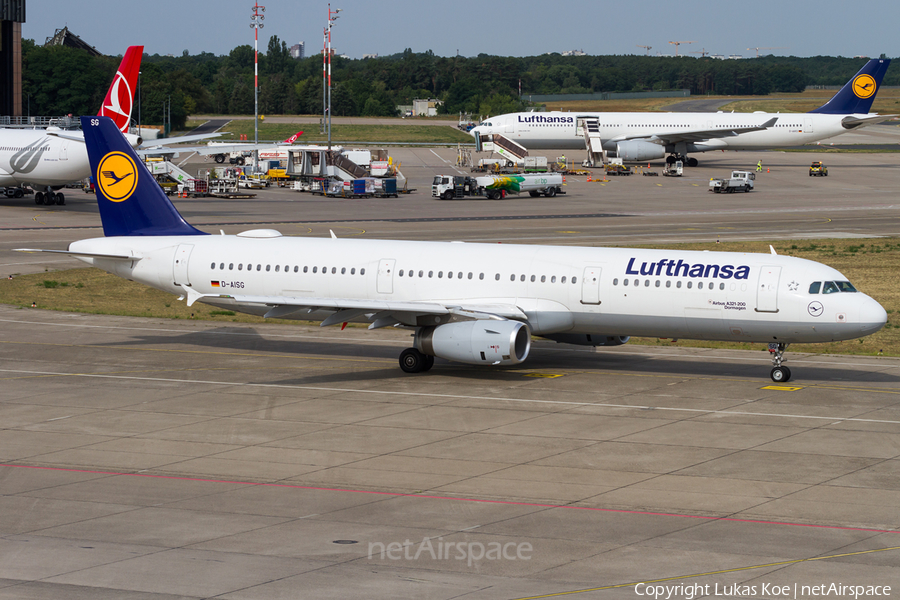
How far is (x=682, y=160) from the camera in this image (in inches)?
5094

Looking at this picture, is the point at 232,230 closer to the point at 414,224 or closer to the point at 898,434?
the point at 414,224

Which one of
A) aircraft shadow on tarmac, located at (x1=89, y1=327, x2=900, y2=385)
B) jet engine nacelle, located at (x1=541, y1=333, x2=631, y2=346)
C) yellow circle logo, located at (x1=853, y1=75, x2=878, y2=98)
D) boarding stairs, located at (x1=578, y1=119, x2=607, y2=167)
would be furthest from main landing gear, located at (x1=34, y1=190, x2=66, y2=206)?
yellow circle logo, located at (x1=853, y1=75, x2=878, y2=98)

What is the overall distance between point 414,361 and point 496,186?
65999 millimetres

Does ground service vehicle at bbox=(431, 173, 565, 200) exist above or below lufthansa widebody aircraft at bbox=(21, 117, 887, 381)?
above

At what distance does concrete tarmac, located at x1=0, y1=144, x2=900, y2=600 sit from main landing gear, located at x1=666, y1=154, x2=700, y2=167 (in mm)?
91305

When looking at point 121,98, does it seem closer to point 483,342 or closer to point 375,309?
point 375,309

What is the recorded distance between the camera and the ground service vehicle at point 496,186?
9875cm

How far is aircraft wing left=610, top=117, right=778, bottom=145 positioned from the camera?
12438cm

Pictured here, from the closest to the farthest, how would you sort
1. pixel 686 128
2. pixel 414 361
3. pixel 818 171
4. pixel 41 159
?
1. pixel 414 361
2. pixel 41 159
3. pixel 818 171
4. pixel 686 128

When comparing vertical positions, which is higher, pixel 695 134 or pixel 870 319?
pixel 695 134

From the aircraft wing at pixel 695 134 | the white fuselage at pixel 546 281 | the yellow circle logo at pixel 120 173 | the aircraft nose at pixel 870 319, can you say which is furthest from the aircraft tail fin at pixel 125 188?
the aircraft wing at pixel 695 134

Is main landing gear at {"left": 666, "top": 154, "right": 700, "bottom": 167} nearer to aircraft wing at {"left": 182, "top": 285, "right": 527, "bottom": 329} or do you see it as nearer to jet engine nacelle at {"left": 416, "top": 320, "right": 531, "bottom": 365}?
aircraft wing at {"left": 182, "top": 285, "right": 527, "bottom": 329}

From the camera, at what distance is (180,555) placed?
1791 centimetres

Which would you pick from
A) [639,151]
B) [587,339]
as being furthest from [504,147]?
[587,339]
